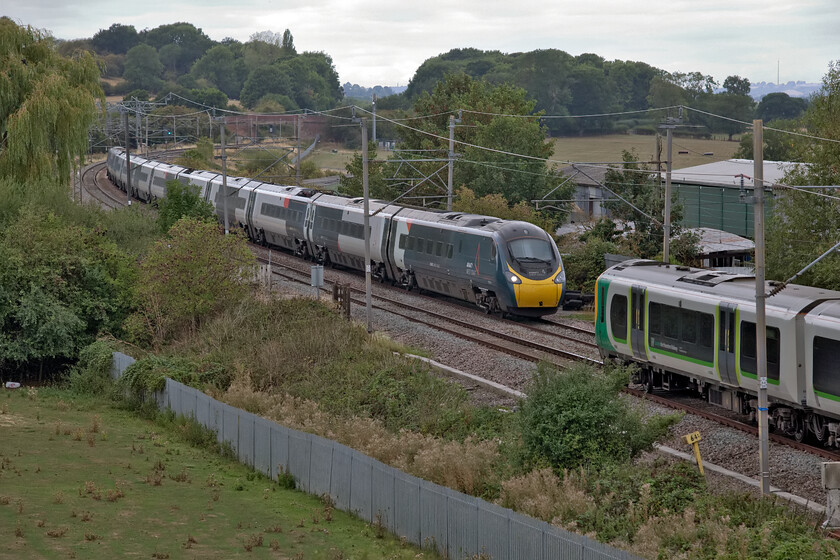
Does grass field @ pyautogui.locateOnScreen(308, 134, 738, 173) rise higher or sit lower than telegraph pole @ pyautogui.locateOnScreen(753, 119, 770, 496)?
higher

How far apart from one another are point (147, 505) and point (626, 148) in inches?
4572

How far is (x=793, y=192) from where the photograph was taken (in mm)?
34750

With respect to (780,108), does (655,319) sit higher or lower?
lower

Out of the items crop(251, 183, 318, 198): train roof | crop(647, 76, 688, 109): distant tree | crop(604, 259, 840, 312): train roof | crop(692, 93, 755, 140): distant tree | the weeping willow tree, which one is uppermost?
crop(647, 76, 688, 109): distant tree

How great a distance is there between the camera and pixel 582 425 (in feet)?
60.8

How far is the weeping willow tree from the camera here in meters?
39.3

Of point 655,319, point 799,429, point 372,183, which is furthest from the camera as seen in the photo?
point 372,183

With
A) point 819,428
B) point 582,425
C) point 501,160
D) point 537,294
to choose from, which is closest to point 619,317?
point 819,428

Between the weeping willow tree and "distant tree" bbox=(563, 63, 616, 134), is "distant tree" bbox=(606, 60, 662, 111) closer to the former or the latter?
"distant tree" bbox=(563, 63, 616, 134)

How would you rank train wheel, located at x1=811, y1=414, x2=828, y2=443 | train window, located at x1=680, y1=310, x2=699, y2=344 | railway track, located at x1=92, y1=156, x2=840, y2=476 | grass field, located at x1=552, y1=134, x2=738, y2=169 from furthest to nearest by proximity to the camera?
1. grass field, located at x1=552, y1=134, x2=738, y2=169
2. train window, located at x1=680, y1=310, x2=699, y2=344
3. railway track, located at x1=92, y1=156, x2=840, y2=476
4. train wheel, located at x1=811, y1=414, x2=828, y2=443

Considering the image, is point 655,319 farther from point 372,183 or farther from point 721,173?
point 372,183

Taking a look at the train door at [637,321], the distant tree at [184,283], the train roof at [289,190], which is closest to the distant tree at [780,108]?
the train roof at [289,190]

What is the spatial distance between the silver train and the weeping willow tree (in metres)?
11.9

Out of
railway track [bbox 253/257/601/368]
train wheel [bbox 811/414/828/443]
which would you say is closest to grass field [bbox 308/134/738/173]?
railway track [bbox 253/257/601/368]
